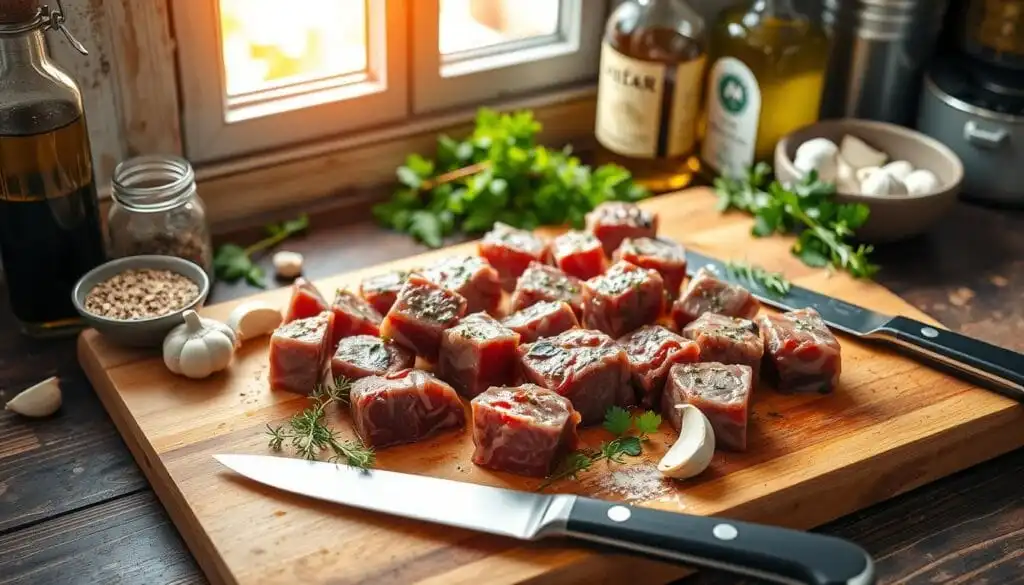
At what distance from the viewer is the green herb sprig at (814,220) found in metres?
1.89

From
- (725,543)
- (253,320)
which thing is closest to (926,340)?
(725,543)

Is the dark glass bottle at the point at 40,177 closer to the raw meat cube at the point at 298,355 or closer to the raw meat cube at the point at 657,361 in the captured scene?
the raw meat cube at the point at 298,355

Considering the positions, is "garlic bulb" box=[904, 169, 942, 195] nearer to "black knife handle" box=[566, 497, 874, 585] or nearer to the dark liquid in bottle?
"black knife handle" box=[566, 497, 874, 585]

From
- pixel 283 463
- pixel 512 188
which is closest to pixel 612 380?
pixel 283 463

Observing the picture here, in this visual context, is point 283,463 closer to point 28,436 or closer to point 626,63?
point 28,436

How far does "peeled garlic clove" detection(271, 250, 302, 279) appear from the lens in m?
1.90

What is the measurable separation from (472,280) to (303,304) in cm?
24

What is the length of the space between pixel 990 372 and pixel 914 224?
392 mm

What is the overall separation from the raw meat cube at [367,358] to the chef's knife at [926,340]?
548 mm

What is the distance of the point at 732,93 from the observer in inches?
81.3

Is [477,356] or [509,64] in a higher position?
[509,64]

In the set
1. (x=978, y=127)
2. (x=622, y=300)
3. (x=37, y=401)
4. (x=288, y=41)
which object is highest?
(x=288, y=41)

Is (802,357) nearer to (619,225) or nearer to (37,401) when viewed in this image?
(619,225)

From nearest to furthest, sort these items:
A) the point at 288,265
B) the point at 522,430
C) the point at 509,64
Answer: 1. the point at 522,430
2. the point at 288,265
3. the point at 509,64
